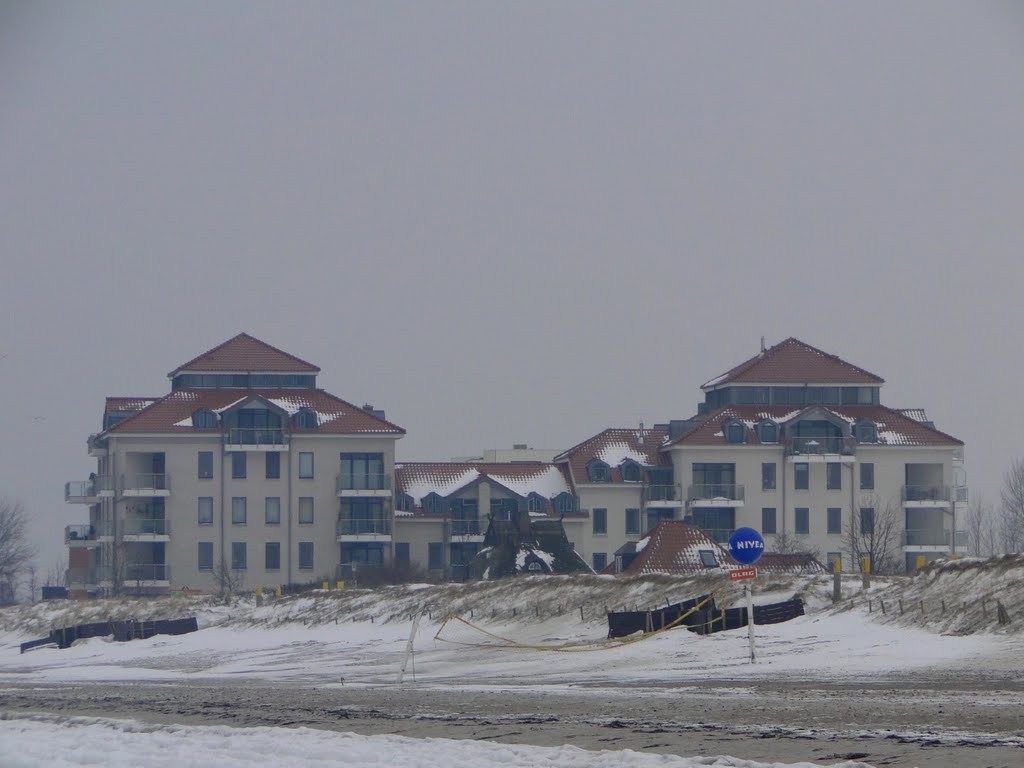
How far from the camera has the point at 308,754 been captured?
746 inches

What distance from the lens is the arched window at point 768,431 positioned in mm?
100250

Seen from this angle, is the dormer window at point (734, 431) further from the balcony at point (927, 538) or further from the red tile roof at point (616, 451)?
the balcony at point (927, 538)

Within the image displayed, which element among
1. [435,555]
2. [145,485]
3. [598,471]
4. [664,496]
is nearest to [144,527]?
[145,485]

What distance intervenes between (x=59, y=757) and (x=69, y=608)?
174 feet

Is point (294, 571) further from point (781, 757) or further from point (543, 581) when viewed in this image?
point (781, 757)

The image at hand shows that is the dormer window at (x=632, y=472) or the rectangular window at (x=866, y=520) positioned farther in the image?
the dormer window at (x=632, y=472)

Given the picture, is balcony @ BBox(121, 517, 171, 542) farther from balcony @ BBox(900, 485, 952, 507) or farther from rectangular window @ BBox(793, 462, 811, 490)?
balcony @ BBox(900, 485, 952, 507)

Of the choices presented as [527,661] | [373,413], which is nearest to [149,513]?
[373,413]

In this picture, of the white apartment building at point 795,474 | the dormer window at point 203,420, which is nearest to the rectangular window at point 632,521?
the white apartment building at point 795,474

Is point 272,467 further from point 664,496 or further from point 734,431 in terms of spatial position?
point 734,431

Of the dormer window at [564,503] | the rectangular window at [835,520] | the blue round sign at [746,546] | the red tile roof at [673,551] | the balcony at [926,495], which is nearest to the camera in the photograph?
the blue round sign at [746,546]

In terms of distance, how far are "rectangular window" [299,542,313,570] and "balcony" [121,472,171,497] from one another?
858 cm

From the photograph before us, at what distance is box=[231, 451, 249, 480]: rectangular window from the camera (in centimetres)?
9838

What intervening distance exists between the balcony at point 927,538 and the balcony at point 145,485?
1761 inches
